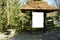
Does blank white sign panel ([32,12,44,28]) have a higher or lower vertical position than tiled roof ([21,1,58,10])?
lower

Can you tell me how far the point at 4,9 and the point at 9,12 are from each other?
671mm

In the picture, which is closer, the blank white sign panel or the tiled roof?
the blank white sign panel

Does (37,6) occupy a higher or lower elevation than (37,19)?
higher

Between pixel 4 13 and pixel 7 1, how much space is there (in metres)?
1.24

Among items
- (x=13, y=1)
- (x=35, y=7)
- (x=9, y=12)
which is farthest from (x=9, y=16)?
(x=35, y=7)

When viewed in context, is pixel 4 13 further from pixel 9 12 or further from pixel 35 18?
pixel 35 18

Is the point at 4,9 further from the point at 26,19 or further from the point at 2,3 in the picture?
the point at 26,19

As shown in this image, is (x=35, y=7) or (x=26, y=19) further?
(x=26, y=19)

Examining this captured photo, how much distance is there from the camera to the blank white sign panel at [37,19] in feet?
46.1

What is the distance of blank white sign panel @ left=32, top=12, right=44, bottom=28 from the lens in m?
14.0

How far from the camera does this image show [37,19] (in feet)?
46.2

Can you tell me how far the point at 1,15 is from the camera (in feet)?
60.3

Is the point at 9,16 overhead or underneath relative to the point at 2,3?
underneath

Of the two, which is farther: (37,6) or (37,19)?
(37,6)
